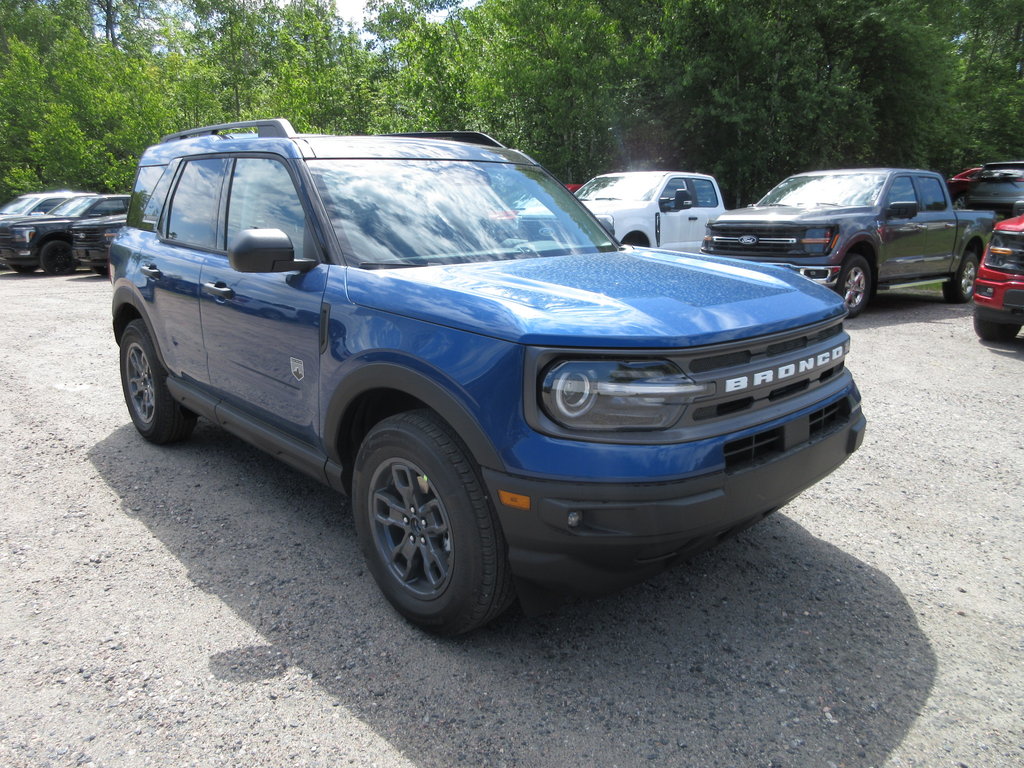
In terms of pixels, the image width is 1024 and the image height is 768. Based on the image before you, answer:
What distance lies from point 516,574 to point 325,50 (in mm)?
25753

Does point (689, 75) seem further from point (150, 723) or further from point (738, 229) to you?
point (150, 723)

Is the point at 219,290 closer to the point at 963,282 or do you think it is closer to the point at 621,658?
the point at 621,658

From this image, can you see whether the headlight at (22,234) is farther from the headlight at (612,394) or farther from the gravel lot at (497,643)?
the headlight at (612,394)

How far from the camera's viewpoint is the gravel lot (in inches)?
95.1

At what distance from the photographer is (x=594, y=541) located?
2393 millimetres

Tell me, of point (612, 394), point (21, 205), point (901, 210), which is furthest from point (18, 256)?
point (612, 394)

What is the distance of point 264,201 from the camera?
12.2 feet

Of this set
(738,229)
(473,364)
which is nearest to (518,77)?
(738,229)

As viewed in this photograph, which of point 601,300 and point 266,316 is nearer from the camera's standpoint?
point 601,300

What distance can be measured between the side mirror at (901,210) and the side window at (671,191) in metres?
3.09

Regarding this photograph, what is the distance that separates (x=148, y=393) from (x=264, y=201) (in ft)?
6.56

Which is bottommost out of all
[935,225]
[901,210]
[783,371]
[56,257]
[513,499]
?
[56,257]

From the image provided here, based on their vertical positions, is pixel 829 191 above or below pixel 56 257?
above

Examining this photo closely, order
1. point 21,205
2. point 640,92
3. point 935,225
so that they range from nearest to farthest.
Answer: point 935,225 < point 21,205 < point 640,92
